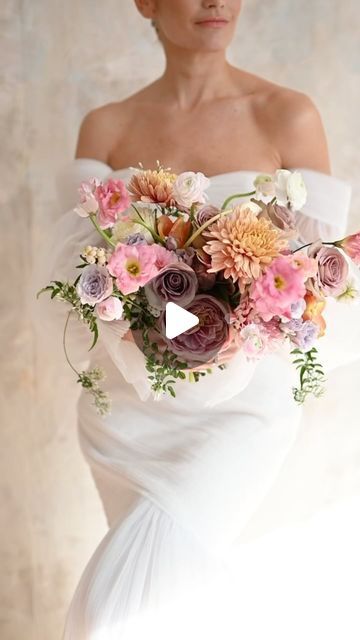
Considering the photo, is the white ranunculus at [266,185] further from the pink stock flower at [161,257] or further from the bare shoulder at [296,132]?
the bare shoulder at [296,132]

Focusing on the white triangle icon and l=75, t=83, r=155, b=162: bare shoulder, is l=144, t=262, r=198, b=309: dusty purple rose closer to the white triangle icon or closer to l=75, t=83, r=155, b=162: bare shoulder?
the white triangle icon

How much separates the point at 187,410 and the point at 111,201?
673 millimetres

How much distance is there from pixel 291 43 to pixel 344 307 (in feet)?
3.66

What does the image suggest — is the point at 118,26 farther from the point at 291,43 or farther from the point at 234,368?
the point at 234,368

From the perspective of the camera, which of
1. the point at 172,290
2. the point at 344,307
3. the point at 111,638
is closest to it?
the point at 172,290

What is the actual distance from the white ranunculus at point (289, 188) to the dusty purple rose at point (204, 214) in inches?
5.4

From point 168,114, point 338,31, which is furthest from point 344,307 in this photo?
point 338,31

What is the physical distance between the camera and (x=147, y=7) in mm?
2775

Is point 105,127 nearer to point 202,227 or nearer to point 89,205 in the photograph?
point 89,205

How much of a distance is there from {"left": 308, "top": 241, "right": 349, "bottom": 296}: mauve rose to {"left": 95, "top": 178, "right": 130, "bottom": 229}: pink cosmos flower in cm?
40

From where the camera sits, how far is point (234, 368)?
88.9 inches

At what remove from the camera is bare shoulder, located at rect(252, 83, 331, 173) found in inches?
101

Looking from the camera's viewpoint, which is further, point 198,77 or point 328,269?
point 198,77

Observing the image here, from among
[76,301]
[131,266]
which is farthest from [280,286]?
[76,301]
